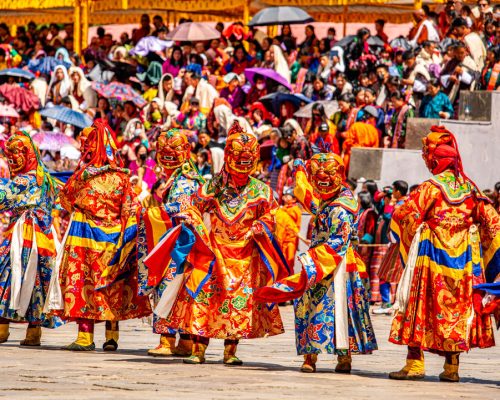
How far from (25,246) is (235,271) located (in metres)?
2.29

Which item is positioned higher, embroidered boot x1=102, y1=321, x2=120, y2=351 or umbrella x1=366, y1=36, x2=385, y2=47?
umbrella x1=366, y1=36, x2=385, y2=47

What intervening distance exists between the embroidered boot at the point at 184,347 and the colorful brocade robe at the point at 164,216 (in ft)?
1.03

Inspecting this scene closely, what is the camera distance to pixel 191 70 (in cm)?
2481

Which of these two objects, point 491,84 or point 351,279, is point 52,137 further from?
point 351,279

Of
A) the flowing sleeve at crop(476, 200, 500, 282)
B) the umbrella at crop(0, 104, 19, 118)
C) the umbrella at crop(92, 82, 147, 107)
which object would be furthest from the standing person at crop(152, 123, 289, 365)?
the umbrella at crop(0, 104, 19, 118)

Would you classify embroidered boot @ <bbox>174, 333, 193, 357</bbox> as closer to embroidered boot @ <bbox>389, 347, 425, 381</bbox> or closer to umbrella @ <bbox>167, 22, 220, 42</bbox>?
embroidered boot @ <bbox>389, 347, 425, 381</bbox>

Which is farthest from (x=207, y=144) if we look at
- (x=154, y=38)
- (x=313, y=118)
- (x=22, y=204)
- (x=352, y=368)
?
(x=352, y=368)

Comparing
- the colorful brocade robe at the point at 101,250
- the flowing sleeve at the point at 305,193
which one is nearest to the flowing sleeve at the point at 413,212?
the flowing sleeve at the point at 305,193

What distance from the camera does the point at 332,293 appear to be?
1134 cm

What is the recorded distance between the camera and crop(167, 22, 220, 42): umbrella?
26.1m

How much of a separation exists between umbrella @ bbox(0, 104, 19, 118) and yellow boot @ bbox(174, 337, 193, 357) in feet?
43.4

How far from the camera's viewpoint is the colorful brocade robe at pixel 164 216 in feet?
40.8

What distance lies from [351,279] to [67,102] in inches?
581

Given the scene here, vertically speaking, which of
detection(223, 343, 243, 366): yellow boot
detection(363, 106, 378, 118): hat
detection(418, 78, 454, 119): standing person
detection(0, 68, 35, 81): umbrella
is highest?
detection(0, 68, 35, 81): umbrella
